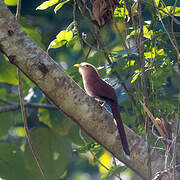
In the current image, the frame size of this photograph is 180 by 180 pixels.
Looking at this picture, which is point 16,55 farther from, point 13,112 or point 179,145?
point 13,112

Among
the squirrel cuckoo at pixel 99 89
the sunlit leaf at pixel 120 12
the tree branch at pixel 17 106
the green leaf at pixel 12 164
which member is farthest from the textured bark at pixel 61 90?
the tree branch at pixel 17 106

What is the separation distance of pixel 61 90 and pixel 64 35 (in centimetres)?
39

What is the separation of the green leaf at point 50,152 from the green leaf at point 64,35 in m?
1.41

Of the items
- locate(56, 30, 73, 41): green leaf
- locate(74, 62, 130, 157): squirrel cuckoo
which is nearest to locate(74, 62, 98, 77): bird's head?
locate(74, 62, 130, 157): squirrel cuckoo

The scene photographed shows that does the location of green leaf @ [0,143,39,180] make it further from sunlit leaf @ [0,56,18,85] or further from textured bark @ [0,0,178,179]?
textured bark @ [0,0,178,179]

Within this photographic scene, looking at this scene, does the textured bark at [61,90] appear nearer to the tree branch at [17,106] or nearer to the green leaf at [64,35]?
the green leaf at [64,35]

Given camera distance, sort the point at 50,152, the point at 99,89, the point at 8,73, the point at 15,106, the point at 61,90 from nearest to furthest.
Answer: the point at 61,90
the point at 99,89
the point at 8,73
the point at 50,152
the point at 15,106

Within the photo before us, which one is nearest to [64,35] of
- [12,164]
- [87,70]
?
[87,70]

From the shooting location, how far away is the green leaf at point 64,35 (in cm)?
208

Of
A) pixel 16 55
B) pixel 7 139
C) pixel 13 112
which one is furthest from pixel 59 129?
pixel 16 55

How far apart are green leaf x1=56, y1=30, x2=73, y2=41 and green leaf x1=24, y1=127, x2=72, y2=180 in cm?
141

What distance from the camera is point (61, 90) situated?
71.4 inches

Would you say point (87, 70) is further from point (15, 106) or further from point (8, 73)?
point (15, 106)

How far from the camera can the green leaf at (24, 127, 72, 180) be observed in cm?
322
